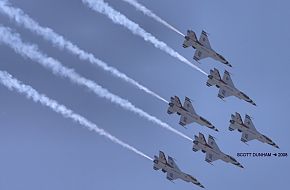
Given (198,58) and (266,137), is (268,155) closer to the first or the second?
(266,137)

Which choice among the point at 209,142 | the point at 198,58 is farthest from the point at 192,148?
the point at 198,58

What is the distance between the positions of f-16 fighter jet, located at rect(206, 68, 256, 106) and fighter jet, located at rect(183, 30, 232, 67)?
3488 millimetres

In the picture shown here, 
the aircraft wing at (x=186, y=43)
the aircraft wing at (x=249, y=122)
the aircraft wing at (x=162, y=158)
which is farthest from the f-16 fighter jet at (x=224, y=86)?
the aircraft wing at (x=162, y=158)

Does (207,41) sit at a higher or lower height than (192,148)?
higher

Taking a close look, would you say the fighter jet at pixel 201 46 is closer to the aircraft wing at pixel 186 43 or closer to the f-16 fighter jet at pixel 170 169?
the aircraft wing at pixel 186 43

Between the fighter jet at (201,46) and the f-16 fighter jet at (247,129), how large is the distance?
10.9m

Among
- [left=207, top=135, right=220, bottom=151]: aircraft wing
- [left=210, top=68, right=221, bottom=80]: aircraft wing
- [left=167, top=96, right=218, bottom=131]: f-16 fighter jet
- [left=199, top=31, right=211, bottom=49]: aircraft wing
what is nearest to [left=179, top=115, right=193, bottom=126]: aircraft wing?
[left=167, top=96, right=218, bottom=131]: f-16 fighter jet

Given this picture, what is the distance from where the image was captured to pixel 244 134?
153 meters

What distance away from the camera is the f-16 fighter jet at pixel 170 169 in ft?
497

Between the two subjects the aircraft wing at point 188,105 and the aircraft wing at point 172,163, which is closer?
the aircraft wing at point 188,105

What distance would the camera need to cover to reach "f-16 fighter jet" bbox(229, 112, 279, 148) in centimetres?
15300

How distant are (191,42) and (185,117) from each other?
33.9 feet

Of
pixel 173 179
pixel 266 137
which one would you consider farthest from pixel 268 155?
pixel 173 179

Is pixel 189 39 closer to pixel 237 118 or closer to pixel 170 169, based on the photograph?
pixel 237 118
